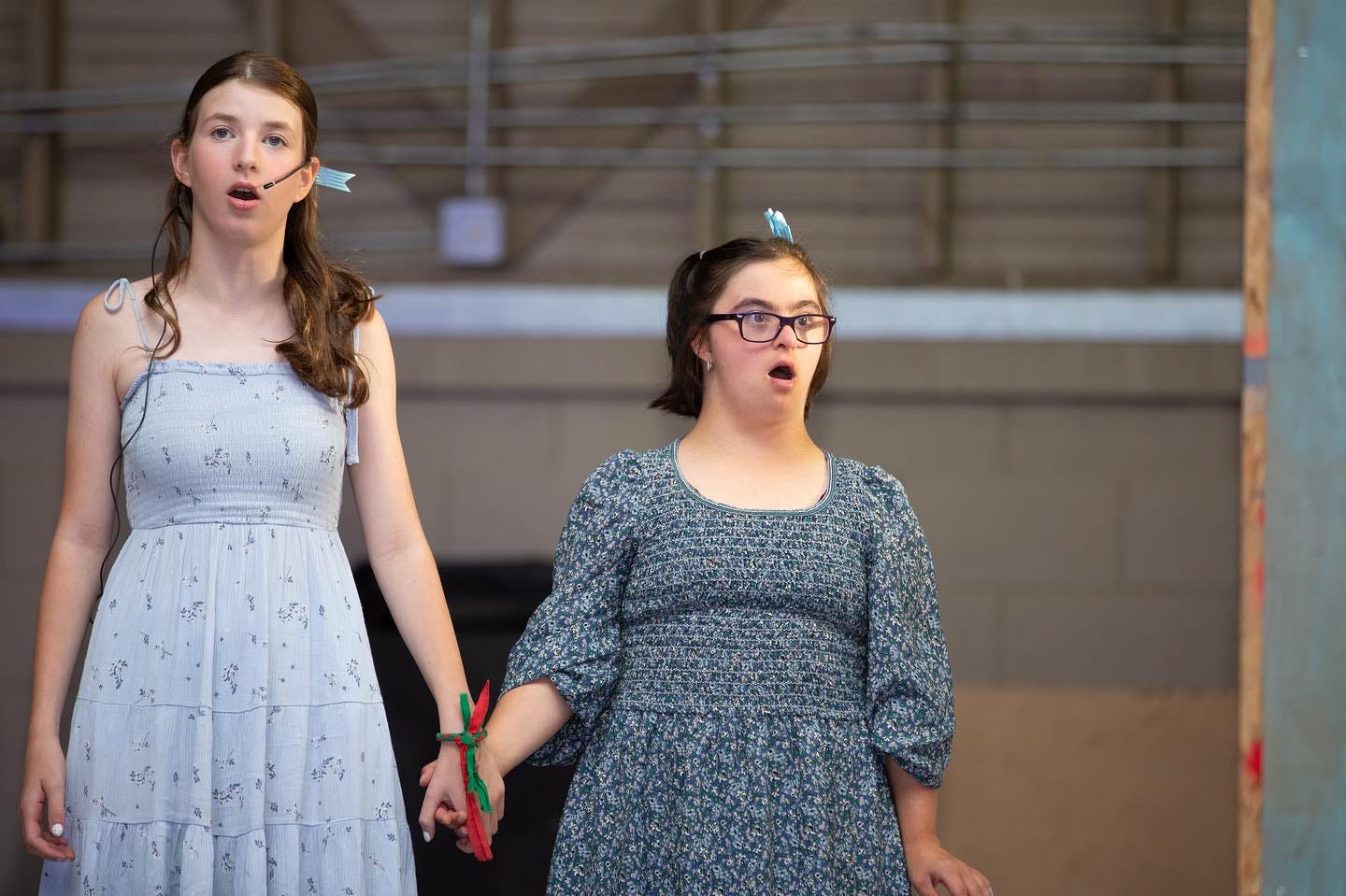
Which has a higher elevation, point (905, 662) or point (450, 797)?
point (905, 662)

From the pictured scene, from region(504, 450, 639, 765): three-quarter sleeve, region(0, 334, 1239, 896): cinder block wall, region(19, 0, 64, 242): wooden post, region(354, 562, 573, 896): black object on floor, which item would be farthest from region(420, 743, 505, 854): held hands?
region(19, 0, 64, 242): wooden post

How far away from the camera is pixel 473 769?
6.39 feet

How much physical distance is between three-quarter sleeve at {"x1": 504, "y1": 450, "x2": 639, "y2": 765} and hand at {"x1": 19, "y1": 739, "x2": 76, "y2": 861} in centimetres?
57

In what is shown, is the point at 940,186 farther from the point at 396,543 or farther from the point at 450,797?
the point at 450,797

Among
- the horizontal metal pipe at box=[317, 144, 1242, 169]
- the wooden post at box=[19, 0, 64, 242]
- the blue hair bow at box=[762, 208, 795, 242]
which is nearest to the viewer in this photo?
the blue hair bow at box=[762, 208, 795, 242]

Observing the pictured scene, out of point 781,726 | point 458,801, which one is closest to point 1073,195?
point 781,726

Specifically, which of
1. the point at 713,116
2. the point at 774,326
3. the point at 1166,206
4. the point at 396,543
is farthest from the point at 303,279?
the point at 1166,206

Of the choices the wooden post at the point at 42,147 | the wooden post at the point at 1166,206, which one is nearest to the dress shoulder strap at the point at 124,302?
the wooden post at the point at 42,147

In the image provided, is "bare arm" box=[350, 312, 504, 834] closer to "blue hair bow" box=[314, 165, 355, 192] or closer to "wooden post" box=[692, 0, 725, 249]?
"blue hair bow" box=[314, 165, 355, 192]

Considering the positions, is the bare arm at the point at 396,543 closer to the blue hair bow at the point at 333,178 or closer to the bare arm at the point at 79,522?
the blue hair bow at the point at 333,178

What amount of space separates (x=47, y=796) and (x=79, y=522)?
1.05ft

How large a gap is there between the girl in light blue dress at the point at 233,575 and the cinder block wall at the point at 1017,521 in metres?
1.95

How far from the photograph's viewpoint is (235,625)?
1862mm

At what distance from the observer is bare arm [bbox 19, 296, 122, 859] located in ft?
6.13
